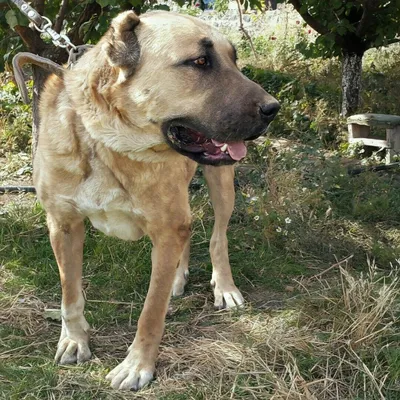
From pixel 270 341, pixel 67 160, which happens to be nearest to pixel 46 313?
pixel 67 160

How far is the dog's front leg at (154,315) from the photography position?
267cm

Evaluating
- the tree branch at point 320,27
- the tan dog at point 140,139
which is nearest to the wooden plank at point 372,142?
the tree branch at point 320,27

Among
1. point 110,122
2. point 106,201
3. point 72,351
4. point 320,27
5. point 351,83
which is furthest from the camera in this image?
point 351,83

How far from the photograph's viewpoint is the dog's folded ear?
239 cm

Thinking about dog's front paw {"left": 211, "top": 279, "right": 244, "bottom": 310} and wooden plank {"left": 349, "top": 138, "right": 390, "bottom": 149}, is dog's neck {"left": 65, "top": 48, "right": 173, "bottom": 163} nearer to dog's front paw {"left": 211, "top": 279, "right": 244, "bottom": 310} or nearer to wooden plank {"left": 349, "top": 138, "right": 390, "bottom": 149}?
dog's front paw {"left": 211, "top": 279, "right": 244, "bottom": 310}

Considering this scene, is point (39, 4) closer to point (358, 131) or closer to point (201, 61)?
point (201, 61)

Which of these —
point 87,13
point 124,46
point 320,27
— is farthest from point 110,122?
point 320,27

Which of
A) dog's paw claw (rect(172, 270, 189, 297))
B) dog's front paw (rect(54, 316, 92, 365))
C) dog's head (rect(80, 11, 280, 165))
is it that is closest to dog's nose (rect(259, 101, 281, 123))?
dog's head (rect(80, 11, 280, 165))

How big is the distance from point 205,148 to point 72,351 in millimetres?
1105

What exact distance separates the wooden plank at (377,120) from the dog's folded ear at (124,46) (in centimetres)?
408

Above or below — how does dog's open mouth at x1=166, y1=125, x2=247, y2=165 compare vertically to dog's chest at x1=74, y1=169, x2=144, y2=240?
above

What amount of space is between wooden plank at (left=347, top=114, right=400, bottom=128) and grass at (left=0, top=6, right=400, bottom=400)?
1.76 feet

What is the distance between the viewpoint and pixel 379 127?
246 inches

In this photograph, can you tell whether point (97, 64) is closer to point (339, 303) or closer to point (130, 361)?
point (130, 361)
